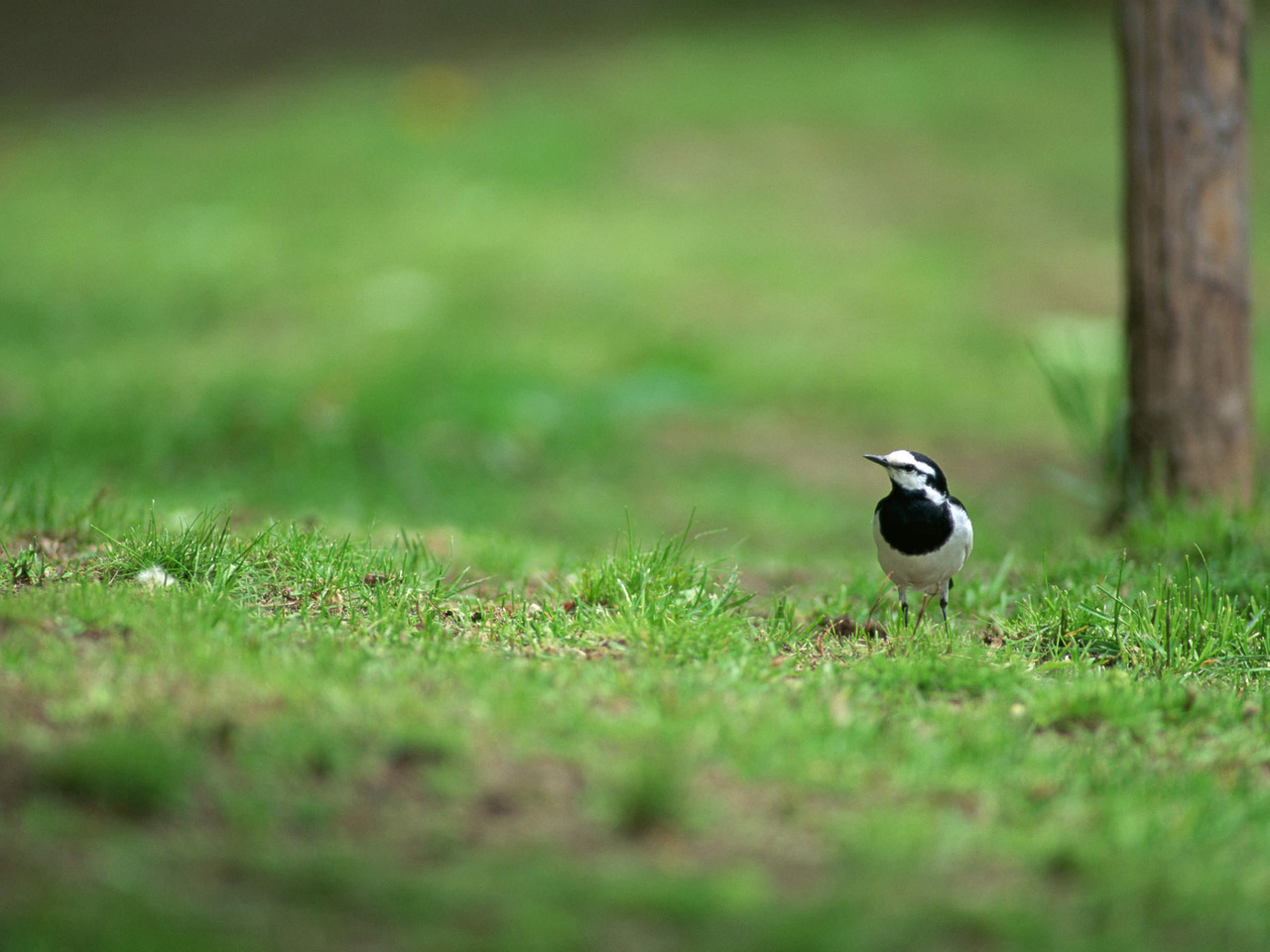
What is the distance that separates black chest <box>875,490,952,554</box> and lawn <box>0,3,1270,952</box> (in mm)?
258

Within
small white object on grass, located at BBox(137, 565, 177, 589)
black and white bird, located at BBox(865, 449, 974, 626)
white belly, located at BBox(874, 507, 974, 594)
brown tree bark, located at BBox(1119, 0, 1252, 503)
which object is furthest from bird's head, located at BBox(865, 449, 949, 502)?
small white object on grass, located at BBox(137, 565, 177, 589)

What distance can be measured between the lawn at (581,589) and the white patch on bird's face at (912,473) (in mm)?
430

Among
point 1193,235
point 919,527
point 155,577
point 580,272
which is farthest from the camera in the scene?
point 580,272

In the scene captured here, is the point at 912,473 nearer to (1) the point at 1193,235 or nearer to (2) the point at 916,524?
(2) the point at 916,524

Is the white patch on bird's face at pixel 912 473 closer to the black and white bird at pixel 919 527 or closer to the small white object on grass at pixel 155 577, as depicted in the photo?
the black and white bird at pixel 919 527

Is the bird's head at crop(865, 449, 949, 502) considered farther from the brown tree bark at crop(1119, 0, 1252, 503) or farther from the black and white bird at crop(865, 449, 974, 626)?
the brown tree bark at crop(1119, 0, 1252, 503)

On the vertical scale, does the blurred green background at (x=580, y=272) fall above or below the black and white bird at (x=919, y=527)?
above

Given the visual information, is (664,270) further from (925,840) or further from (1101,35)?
(1101,35)

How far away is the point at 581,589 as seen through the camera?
376cm

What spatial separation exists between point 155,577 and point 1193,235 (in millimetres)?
3988

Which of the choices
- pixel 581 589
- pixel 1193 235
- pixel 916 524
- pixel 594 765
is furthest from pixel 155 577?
pixel 1193 235

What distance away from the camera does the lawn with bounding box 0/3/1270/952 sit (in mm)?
2277

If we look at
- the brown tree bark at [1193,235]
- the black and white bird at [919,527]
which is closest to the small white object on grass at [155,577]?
the black and white bird at [919,527]

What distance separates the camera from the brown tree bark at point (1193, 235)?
489 cm
